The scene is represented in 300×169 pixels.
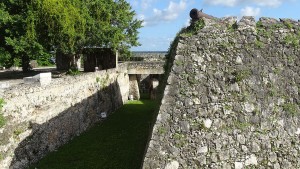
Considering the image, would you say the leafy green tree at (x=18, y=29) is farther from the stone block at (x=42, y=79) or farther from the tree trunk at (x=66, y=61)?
the stone block at (x=42, y=79)

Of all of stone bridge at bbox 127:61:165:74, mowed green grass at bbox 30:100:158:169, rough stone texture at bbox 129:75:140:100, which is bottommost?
mowed green grass at bbox 30:100:158:169

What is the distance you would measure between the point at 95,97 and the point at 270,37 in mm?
16834

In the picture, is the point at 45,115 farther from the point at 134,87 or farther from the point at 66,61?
the point at 66,61

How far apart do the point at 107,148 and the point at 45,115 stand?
343 cm

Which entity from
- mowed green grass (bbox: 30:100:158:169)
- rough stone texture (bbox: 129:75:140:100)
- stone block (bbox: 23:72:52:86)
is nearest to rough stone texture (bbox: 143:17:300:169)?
mowed green grass (bbox: 30:100:158:169)

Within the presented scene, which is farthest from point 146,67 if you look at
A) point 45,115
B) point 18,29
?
point 45,115

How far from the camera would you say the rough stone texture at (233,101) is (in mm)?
8516

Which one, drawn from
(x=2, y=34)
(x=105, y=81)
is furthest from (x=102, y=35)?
(x=2, y=34)

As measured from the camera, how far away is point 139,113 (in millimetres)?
29078

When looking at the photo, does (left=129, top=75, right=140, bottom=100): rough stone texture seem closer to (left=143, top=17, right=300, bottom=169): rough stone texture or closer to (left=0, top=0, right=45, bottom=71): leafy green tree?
(left=0, top=0, right=45, bottom=71): leafy green tree

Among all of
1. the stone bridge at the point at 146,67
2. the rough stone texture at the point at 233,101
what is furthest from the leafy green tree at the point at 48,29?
the rough stone texture at the point at 233,101

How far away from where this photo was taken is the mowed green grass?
1557 cm

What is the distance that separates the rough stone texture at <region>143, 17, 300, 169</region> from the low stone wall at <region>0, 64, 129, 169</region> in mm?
8082

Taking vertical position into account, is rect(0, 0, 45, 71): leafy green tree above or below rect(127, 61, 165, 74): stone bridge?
above
